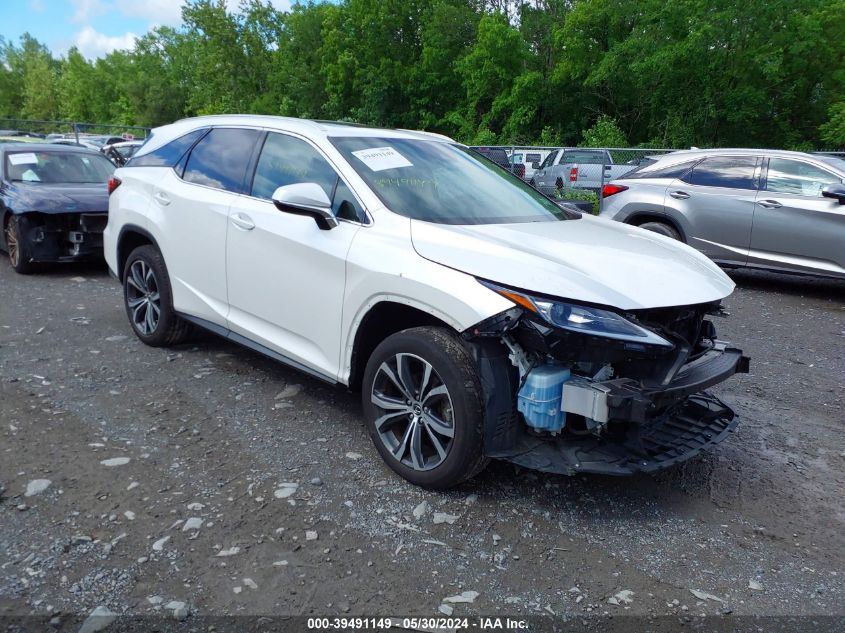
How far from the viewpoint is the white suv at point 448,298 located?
2.90 metres

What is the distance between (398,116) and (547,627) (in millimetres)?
42216

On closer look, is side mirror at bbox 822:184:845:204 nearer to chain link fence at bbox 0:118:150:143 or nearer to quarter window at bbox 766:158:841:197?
quarter window at bbox 766:158:841:197

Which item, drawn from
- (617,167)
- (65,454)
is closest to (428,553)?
(65,454)

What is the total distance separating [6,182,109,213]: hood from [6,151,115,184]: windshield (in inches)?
9.4

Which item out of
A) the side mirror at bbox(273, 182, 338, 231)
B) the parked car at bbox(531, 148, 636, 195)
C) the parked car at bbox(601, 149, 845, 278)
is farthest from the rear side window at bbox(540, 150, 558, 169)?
the side mirror at bbox(273, 182, 338, 231)

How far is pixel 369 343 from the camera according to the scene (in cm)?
364

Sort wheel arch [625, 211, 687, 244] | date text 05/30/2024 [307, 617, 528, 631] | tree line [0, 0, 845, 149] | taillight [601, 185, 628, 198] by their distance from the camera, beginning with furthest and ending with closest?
tree line [0, 0, 845, 149], taillight [601, 185, 628, 198], wheel arch [625, 211, 687, 244], date text 05/30/2024 [307, 617, 528, 631]

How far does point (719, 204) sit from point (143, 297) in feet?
21.9

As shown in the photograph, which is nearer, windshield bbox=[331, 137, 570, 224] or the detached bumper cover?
the detached bumper cover

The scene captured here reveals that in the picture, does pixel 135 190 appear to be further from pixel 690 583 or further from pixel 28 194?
pixel 690 583

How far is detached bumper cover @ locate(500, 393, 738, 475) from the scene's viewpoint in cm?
290

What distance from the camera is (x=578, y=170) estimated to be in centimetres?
1467

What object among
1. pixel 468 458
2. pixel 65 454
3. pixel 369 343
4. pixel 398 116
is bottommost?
pixel 65 454

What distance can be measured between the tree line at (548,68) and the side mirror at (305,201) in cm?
2684
